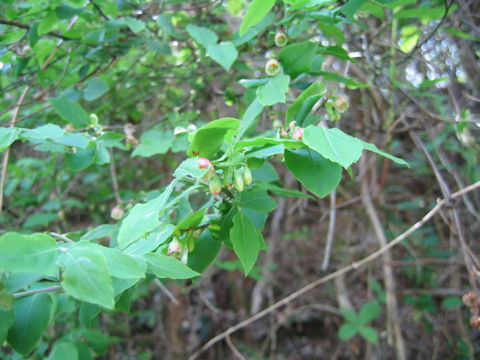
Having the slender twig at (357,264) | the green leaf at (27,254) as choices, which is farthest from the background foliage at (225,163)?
the slender twig at (357,264)

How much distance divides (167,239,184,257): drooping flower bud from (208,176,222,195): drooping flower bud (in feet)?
0.56

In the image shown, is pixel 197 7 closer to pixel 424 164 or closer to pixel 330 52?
pixel 330 52

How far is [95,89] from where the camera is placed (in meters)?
1.68

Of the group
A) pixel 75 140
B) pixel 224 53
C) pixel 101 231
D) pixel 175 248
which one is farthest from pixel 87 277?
pixel 224 53

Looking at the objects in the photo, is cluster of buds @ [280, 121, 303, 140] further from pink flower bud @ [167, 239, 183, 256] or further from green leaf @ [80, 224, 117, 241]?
green leaf @ [80, 224, 117, 241]

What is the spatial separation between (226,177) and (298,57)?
0.52m

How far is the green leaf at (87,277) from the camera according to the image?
1.99ft

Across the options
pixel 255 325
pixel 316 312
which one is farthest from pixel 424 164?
pixel 255 325

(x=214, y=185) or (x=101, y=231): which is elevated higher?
(x=214, y=185)

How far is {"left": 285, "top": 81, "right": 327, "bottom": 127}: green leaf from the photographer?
905 millimetres

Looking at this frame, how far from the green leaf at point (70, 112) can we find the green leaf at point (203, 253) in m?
0.83

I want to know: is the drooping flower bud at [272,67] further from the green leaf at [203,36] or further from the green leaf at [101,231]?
the green leaf at [101,231]

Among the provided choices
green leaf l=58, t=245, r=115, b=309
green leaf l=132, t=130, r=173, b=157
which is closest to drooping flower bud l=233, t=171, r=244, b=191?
green leaf l=58, t=245, r=115, b=309

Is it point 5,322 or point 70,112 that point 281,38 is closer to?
point 70,112
